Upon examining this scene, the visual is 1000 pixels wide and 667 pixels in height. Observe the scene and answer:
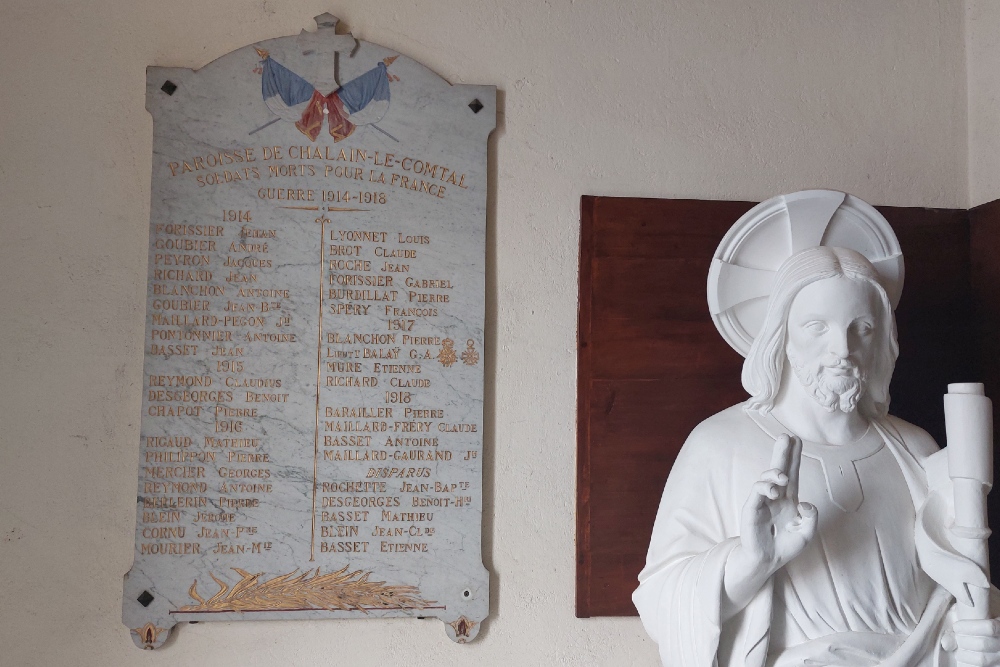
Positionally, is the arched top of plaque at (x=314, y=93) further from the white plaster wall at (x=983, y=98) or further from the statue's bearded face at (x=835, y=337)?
the white plaster wall at (x=983, y=98)

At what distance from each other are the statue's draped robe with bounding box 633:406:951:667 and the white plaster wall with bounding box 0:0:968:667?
0.65 m

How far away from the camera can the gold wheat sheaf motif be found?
2613mm

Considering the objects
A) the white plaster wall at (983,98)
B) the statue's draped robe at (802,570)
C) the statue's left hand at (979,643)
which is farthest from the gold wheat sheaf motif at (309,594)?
the white plaster wall at (983,98)

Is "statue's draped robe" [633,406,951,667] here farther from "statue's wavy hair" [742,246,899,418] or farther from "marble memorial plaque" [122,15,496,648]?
"marble memorial plaque" [122,15,496,648]

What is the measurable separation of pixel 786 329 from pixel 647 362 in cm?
67

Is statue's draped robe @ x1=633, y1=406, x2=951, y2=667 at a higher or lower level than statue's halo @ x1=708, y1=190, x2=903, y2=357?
lower

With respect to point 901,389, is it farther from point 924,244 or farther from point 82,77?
point 82,77

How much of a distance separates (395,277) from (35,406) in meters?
1.22

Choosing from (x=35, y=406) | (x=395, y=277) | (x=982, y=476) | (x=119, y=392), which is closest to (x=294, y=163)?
(x=395, y=277)

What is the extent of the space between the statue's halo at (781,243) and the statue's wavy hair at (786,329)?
9 centimetres

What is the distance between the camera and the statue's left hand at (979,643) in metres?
1.89

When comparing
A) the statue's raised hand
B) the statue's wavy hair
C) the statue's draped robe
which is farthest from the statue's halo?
the statue's raised hand

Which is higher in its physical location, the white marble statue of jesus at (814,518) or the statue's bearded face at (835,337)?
the statue's bearded face at (835,337)

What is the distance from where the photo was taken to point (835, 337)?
6.93 feet
